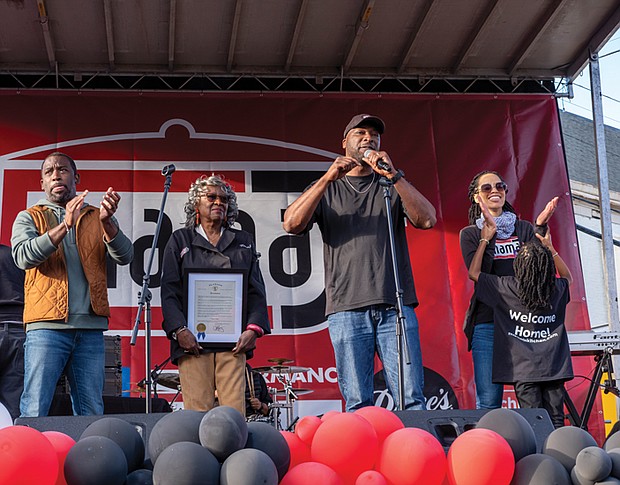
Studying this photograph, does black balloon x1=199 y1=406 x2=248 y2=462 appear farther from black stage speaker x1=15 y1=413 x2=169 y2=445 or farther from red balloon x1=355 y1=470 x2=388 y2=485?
black stage speaker x1=15 y1=413 x2=169 y2=445

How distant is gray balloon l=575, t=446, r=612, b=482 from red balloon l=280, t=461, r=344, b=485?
0.47 m

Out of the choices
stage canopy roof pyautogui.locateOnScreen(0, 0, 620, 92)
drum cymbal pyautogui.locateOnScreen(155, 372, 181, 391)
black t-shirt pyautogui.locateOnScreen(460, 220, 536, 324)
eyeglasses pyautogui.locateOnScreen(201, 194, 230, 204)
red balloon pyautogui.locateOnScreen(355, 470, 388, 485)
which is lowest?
red balloon pyautogui.locateOnScreen(355, 470, 388, 485)

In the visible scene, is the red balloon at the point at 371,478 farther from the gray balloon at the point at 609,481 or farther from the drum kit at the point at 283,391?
the drum kit at the point at 283,391

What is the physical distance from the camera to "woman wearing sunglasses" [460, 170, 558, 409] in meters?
4.41

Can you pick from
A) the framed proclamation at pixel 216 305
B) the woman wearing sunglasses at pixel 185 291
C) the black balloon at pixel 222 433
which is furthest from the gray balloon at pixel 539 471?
the framed proclamation at pixel 216 305

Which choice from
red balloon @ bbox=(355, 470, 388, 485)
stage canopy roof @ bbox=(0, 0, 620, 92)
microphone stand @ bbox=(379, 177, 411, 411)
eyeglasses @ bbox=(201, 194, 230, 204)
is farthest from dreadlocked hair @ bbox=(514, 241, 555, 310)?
stage canopy roof @ bbox=(0, 0, 620, 92)

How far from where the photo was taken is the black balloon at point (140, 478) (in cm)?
155

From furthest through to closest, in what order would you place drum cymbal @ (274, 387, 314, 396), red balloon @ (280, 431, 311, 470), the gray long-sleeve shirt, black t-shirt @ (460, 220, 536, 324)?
1. drum cymbal @ (274, 387, 314, 396)
2. black t-shirt @ (460, 220, 536, 324)
3. the gray long-sleeve shirt
4. red balloon @ (280, 431, 311, 470)

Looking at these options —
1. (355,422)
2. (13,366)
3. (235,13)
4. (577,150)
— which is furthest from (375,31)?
(577,150)

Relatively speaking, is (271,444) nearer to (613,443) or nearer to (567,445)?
(567,445)

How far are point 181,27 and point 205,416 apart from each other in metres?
6.06

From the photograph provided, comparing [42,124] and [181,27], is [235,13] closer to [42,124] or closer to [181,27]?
[181,27]

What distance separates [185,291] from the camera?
4.25 m

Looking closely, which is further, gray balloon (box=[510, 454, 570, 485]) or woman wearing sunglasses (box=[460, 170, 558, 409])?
woman wearing sunglasses (box=[460, 170, 558, 409])
